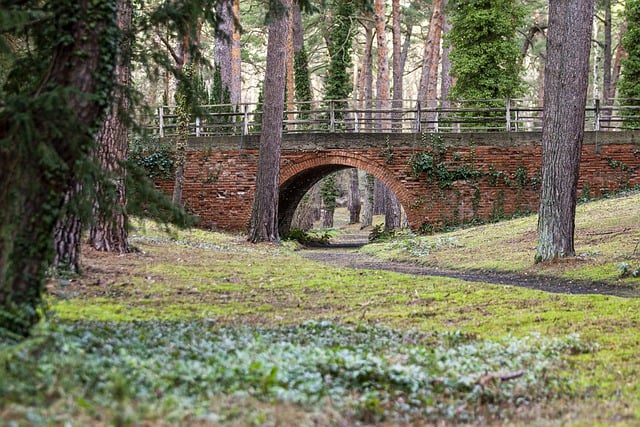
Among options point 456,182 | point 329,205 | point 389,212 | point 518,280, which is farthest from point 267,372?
point 329,205

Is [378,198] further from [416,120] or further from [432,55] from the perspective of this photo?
[416,120]

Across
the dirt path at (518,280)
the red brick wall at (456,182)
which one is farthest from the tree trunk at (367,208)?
the dirt path at (518,280)

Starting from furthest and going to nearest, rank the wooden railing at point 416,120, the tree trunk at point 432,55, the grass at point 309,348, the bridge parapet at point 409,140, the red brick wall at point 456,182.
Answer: the tree trunk at point 432,55 → the wooden railing at point 416,120 → the red brick wall at point 456,182 → the bridge parapet at point 409,140 → the grass at point 309,348

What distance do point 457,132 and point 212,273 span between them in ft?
48.0

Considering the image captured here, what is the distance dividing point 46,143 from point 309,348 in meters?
2.49

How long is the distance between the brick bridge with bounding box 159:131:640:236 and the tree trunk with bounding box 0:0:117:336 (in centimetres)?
1856

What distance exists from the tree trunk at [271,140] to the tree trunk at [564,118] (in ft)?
26.5

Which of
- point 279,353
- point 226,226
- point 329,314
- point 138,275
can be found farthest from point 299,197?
point 279,353

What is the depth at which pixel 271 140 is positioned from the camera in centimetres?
2034

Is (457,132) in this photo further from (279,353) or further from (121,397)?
(121,397)

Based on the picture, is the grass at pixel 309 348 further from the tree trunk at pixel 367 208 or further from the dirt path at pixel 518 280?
the tree trunk at pixel 367 208

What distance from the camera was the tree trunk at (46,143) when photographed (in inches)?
221

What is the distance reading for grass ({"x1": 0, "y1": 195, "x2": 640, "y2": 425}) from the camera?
4.42 metres

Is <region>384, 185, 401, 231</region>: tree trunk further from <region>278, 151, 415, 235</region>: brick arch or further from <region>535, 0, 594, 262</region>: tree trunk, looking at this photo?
<region>535, 0, 594, 262</region>: tree trunk
